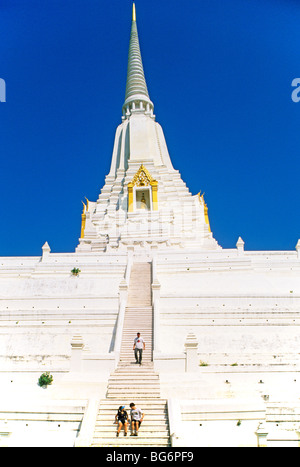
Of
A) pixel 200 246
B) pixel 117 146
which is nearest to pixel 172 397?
pixel 200 246

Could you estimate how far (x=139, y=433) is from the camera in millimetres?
10430

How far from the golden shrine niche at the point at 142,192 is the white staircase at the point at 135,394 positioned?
781 inches

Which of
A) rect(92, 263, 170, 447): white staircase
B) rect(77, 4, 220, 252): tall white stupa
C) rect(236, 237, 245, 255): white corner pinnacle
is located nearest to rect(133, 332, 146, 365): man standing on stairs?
rect(92, 263, 170, 447): white staircase

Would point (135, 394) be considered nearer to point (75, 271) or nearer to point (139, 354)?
point (139, 354)

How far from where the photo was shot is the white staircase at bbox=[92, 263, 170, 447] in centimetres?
1019

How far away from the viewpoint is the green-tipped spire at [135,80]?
50406 mm

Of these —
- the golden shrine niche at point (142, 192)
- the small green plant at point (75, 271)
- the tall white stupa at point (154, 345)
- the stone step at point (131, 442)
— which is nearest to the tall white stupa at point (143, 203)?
the golden shrine niche at point (142, 192)

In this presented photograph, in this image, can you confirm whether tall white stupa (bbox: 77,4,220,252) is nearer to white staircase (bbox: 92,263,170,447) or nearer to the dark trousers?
white staircase (bbox: 92,263,170,447)

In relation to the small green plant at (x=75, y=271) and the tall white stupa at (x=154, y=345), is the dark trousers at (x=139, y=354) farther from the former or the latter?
the small green plant at (x=75, y=271)

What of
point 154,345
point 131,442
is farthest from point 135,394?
point 154,345

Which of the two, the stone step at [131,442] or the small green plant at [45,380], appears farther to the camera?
the small green plant at [45,380]

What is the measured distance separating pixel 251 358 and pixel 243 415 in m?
5.09
